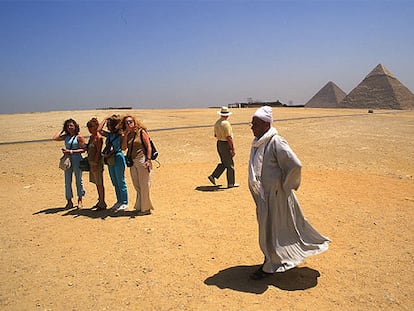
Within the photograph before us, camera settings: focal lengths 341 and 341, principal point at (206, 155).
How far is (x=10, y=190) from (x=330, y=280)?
791 cm

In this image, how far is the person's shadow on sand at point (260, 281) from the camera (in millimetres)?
3731

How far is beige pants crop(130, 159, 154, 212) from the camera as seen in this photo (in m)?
5.97

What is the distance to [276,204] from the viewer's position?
3.70 m

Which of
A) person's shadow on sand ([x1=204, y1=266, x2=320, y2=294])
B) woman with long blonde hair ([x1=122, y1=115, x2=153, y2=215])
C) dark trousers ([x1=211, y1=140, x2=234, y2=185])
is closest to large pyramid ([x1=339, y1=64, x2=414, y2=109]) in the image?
dark trousers ([x1=211, y1=140, x2=234, y2=185])

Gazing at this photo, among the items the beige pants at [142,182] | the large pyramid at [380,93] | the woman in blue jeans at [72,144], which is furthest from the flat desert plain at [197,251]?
the large pyramid at [380,93]

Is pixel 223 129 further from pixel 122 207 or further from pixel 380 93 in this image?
pixel 380 93

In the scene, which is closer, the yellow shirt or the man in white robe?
the man in white robe

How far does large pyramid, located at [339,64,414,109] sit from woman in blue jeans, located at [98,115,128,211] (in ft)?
247

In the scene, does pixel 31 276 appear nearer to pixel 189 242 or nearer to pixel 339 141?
pixel 189 242

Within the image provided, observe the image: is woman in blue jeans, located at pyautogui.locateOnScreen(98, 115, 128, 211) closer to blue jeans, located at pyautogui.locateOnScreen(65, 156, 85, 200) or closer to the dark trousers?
blue jeans, located at pyautogui.locateOnScreen(65, 156, 85, 200)

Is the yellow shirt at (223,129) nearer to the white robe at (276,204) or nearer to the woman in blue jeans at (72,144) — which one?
the woman in blue jeans at (72,144)

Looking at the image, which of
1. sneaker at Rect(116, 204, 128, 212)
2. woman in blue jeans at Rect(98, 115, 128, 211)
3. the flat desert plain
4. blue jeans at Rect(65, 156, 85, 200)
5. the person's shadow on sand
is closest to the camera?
the flat desert plain

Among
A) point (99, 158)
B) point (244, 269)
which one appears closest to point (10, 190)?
point (99, 158)

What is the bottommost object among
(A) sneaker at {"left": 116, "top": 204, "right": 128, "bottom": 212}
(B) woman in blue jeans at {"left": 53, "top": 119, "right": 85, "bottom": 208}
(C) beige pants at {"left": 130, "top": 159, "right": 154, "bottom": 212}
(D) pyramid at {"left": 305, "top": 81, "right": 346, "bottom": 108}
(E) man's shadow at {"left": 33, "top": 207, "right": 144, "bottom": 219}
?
(E) man's shadow at {"left": 33, "top": 207, "right": 144, "bottom": 219}
